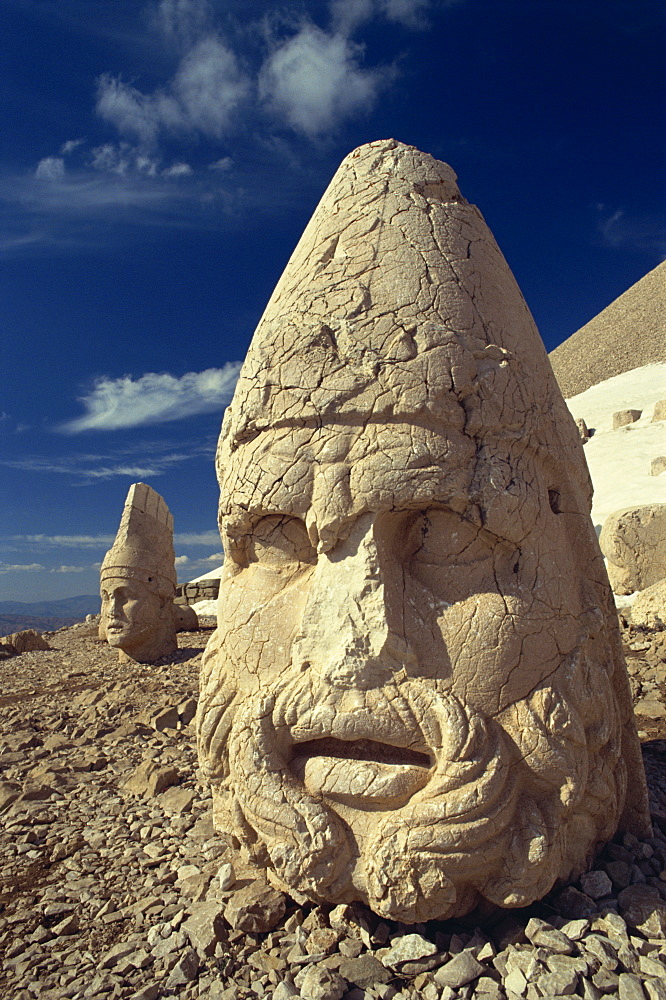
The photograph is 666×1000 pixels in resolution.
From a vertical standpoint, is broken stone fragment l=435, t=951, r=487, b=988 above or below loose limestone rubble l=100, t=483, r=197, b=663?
below

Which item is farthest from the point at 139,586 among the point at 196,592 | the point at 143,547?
the point at 196,592

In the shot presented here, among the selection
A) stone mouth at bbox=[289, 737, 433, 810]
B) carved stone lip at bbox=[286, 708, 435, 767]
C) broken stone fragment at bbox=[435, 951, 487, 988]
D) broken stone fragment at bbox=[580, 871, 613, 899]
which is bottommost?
broken stone fragment at bbox=[435, 951, 487, 988]

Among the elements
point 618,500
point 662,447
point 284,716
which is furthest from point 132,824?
point 662,447

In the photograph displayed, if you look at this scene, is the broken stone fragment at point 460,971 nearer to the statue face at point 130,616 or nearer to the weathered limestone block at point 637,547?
the statue face at point 130,616

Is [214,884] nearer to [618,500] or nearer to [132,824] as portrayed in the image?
[132,824]

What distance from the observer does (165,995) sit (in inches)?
79.1

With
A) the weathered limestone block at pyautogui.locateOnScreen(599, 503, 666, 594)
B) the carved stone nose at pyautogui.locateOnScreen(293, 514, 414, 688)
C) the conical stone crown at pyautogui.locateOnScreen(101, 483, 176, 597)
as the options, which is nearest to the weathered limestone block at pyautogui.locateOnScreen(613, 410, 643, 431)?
the weathered limestone block at pyautogui.locateOnScreen(599, 503, 666, 594)

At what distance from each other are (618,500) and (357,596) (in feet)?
65.7

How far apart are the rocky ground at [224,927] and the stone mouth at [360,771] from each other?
18.8 inches

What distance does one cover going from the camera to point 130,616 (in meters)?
9.48

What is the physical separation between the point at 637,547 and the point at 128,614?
28.0 ft

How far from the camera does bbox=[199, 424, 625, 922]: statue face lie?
78.8 inches

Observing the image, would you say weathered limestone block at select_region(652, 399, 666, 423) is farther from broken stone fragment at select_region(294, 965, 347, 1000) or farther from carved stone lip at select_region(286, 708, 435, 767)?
broken stone fragment at select_region(294, 965, 347, 1000)

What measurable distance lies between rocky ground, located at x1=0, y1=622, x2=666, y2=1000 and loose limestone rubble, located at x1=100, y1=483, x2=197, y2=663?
18.6 ft
